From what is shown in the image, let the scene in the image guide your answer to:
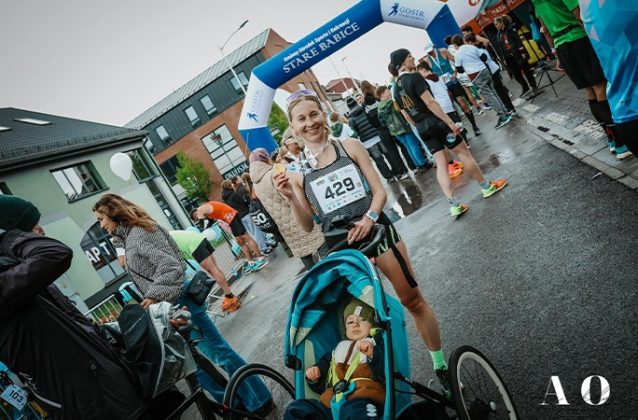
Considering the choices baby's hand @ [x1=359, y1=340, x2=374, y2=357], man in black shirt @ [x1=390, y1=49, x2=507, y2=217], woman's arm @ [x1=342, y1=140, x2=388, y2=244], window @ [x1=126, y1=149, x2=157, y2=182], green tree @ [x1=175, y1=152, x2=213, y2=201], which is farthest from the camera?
green tree @ [x1=175, y1=152, x2=213, y2=201]

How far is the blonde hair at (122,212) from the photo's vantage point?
3.30 metres

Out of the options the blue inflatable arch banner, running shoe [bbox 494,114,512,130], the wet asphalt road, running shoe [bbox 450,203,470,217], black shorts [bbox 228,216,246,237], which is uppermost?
the blue inflatable arch banner

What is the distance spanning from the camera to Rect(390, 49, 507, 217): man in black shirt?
18.0 feet

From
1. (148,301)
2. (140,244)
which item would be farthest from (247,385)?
(140,244)

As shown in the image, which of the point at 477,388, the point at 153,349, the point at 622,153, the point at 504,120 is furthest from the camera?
the point at 504,120

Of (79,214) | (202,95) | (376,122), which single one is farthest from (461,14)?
(202,95)

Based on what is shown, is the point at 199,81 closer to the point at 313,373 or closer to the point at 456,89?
the point at 456,89

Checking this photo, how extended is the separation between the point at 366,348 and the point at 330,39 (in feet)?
36.9

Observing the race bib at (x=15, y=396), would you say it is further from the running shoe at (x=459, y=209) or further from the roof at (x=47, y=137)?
the roof at (x=47, y=137)

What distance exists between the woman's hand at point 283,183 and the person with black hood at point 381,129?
23.3 ft

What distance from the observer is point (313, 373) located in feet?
7.71

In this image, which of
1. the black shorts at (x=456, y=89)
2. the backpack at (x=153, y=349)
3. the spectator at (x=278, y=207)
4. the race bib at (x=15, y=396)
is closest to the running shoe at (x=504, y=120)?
the black shorts at (x=456, y=89)

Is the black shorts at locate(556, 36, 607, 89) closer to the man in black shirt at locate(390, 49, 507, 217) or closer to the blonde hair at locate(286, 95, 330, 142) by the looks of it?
the man in black shirt at locate(390, 49, 507, 217)

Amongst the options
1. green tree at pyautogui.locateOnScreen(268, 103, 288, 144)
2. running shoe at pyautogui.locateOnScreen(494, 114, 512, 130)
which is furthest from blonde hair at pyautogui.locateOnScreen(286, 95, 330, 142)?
green tree at pyautogui.locateOnScreen(268, 103, 288, 144)
